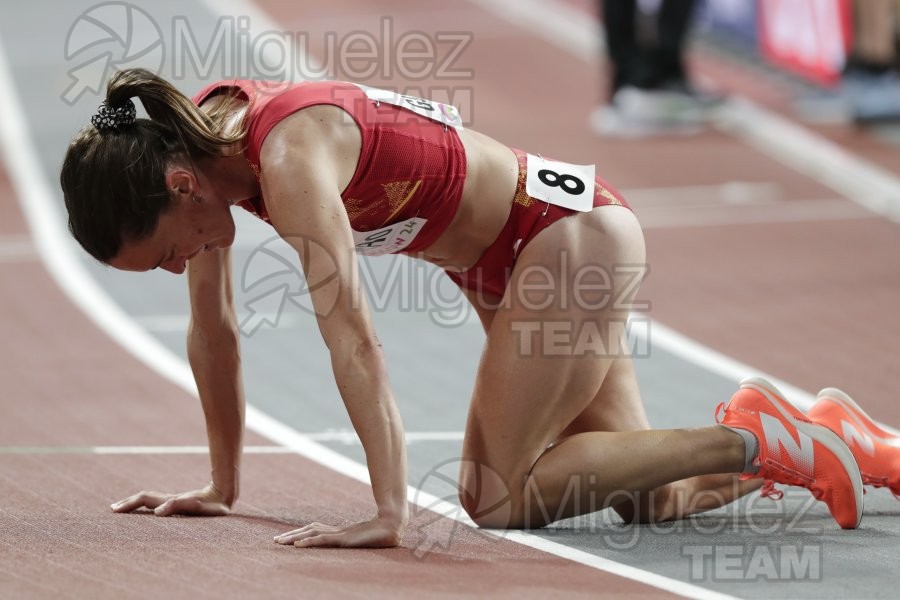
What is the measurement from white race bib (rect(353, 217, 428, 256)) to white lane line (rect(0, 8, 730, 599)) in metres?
0.73

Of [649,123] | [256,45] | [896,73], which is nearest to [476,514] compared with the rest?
[649,123]

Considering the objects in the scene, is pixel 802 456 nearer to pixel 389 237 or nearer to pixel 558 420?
pixel 558 420

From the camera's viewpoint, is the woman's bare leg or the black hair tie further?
the woman's bare leg

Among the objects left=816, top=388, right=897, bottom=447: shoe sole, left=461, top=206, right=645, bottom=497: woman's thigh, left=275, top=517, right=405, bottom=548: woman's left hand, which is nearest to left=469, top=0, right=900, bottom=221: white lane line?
left=816, top=388, right=897, bottom=447: shoe sole

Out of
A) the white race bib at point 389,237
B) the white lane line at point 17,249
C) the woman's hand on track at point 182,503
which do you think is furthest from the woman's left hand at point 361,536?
the white lane line at point 17,249

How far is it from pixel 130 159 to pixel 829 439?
1794mm

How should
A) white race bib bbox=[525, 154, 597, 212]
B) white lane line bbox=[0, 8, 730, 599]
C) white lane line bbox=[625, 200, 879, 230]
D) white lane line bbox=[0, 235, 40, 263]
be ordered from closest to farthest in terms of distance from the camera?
white lane line bbox=[0, 8, 730, 599]
white race bib bbox=[525, 154, 597, 212]
white lane line bbox=[0, 235, 40, 263]
white lane line bbox=[625, 200, 879, 230]

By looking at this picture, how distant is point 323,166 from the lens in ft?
10.5

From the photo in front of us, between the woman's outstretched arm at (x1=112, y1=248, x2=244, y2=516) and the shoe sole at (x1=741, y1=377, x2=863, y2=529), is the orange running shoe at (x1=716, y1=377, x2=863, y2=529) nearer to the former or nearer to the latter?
the shoe sole at (x1=741, y1=377, x2=863, y2=529)

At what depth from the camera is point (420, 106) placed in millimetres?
3562

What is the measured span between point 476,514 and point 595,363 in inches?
18.8

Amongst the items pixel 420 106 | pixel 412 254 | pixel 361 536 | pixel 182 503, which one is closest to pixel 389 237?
pixel 412 254

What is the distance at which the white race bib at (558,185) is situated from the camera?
3.66m

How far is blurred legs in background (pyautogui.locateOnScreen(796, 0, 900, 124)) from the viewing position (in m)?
9.74
